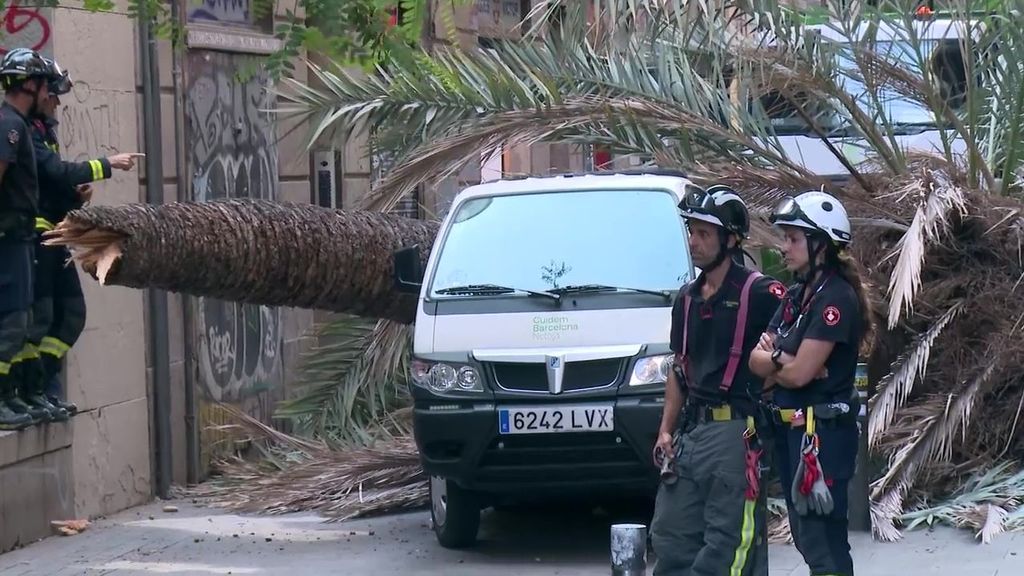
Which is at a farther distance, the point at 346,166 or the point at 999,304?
the point at 346,166

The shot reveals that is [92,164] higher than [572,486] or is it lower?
higher

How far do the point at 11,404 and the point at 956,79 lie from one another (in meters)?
6.27

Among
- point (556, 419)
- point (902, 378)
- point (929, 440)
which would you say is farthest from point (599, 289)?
point (929, 440)

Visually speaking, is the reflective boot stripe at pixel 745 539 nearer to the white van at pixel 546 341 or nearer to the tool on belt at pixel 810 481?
the tool on belt at pixel 810 481

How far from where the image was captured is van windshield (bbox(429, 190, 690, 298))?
8258 mm

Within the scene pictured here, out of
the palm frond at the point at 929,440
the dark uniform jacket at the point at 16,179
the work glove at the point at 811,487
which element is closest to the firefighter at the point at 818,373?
the work glove at the point at 811,487

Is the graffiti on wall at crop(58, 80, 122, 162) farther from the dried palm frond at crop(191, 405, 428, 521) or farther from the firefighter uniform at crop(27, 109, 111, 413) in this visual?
the dried palm frond at crop(191, 405, 428, 521)

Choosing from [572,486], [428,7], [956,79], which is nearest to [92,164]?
[428,7]

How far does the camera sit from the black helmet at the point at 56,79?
334 inches

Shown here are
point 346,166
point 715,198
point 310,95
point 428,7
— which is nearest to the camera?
point 715,198

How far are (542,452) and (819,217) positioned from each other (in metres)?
2.34

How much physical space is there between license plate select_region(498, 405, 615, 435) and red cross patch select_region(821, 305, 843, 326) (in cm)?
207

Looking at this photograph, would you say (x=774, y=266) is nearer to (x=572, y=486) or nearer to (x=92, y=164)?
(x=572, y=486)

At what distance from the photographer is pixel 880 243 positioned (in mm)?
9312
